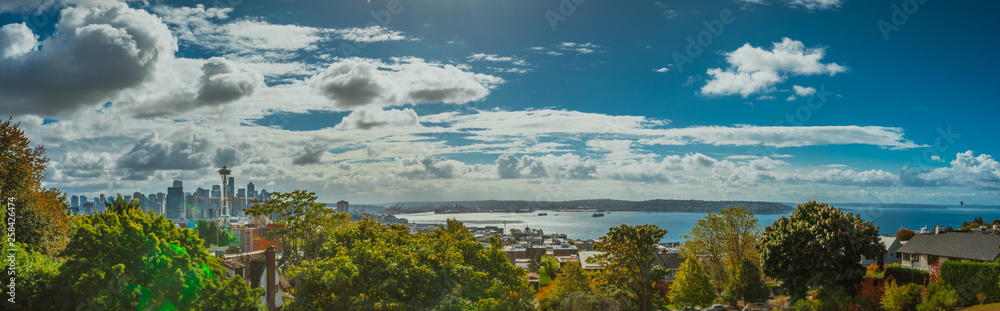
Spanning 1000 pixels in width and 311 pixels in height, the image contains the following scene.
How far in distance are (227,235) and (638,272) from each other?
2831 inches

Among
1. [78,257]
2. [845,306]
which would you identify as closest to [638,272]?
[845,306]

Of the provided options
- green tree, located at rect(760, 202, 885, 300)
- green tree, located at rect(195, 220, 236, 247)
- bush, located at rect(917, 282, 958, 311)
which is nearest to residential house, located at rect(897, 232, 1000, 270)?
green tree, located at rect(760, 202, 885, 300)

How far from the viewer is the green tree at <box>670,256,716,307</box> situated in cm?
3167

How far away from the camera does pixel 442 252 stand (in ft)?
65.0

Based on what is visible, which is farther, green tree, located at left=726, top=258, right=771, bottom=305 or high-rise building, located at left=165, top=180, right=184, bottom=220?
high-rise building, located at left=165, top=180, right=184, bottom=220

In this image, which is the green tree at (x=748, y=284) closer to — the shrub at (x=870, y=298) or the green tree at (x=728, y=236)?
the green tree at (x=728, y=236)

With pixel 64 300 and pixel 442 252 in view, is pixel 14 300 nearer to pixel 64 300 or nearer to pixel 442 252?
pixel 64 300

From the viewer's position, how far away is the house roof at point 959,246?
32.7 metres

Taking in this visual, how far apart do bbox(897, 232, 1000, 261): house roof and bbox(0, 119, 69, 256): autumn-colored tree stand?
48781 millimetres

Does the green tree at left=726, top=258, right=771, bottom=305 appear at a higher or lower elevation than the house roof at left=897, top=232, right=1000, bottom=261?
lower

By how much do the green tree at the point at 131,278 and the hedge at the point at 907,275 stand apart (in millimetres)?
30678

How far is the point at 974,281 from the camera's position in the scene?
23281mm

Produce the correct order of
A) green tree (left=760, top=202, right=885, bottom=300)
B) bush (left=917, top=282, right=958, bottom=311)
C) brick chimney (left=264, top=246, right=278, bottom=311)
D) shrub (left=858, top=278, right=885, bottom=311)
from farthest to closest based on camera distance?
brick chimney (left=264, top=246, right=278, bottom=311) → green tree (left=760, top=202, right=885, bottom=300) → shrub (left=858, top=278, right=885, bottom=311) → bush (left=917, top=282, right=958, bottom=311)

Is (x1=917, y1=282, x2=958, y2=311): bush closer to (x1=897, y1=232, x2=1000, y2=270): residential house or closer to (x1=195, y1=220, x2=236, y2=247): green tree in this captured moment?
(x1=897, y1=232, x2=1000, y2=270): residential house
